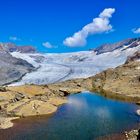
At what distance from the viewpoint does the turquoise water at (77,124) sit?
63072mm

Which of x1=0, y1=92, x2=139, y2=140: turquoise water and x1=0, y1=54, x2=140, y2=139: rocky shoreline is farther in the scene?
x1=0, y1=54, x2=140, y2=139: rocky shoreline

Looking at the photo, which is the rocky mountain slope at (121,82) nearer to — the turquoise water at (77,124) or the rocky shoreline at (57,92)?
the rocky shoreline at (57,92)

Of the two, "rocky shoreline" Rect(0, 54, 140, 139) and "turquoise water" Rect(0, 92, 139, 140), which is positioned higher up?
"rocky shoreline" Rect(0, 54, 140, 139)

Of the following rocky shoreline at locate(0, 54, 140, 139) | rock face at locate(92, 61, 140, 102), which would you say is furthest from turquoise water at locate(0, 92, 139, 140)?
rock face at locate(92, 61, 140, 102)

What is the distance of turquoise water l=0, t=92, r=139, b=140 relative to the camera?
6307 cm

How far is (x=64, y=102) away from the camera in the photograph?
104 m

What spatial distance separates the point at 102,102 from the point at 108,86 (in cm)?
4229

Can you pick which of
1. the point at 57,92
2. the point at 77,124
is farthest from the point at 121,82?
the point at 77,124

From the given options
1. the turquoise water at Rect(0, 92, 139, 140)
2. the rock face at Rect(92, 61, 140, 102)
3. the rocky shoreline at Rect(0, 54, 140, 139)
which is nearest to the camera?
the turquoise water at Rect(0, 92, 139, 140)

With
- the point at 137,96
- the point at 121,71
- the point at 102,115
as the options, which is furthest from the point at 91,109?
the point at 121,71

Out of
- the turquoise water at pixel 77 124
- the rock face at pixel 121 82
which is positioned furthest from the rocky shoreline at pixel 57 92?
the turquoise water at pixel 77 124

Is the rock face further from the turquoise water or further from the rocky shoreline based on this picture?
the turquoise water

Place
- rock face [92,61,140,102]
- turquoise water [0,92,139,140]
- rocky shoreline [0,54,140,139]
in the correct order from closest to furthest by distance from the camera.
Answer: turquoise water [0,92,139,140] < rocky shoreline [0,54,140,139] < rock face [92,61,140,102]

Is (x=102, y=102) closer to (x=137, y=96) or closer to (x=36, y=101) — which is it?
(x=137, y=96)
